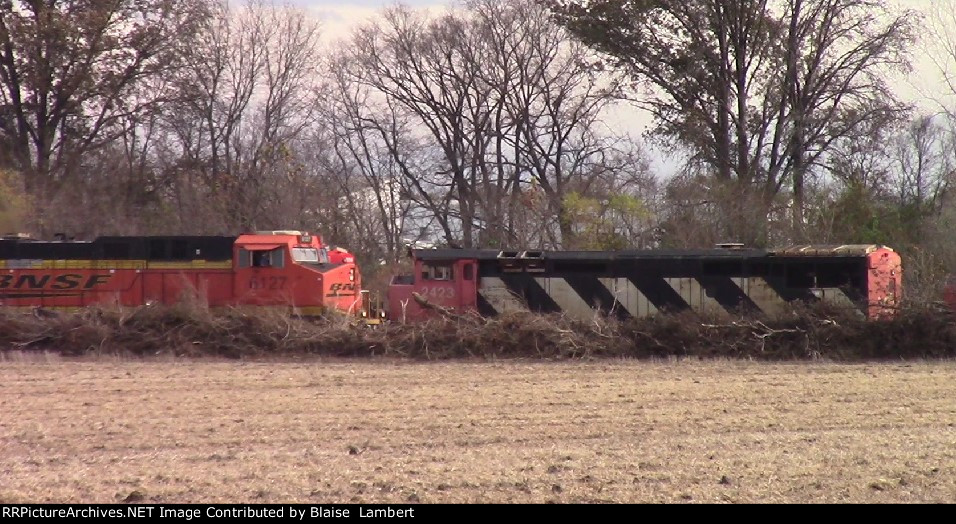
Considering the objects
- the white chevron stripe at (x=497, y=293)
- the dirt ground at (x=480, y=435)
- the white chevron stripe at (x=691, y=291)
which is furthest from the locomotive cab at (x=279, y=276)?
the white chevron stripe at (x=691, y=291)

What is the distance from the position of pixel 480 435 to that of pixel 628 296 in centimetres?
1185

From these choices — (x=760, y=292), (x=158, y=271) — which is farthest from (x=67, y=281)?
(x=760, y=292)

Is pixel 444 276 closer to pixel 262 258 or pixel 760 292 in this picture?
pixel 262 258

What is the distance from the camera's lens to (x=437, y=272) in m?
21.8

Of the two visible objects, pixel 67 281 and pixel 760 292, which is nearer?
pixel 760 292

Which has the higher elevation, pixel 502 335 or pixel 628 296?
pixel 628 296

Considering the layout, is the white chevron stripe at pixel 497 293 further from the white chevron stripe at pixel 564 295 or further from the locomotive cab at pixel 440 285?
the white chevron stripe at pixel 564 295

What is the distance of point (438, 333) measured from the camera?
714 inches

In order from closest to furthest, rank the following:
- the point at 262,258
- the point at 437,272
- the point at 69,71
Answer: the point at 262,258 < the point at 437,272 < the point at 69,71

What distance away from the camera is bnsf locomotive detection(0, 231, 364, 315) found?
20906 mm

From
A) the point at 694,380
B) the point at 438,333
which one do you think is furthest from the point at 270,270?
the point at 694,380

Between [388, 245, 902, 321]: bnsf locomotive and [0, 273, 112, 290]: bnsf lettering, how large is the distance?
6808mm

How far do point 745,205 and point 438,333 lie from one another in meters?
18.0
